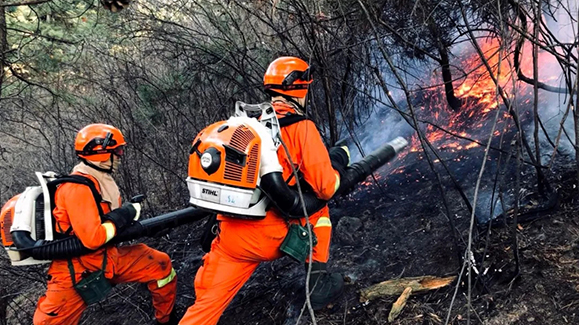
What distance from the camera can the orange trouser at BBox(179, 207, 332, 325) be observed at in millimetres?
3166

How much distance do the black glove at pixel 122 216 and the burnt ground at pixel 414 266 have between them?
1.43 m

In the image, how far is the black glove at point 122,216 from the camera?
12.1 ft

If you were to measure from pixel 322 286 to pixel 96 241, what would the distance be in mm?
2001

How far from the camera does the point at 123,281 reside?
4.09 meters

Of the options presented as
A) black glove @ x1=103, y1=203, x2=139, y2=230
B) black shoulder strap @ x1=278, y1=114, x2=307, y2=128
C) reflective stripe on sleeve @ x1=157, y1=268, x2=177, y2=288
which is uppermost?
black shoulder strap @ x1=278, y1=114, x2=307, y2=128

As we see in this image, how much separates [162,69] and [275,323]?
5.39m

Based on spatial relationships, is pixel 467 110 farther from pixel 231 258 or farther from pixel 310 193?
pixel 231 258

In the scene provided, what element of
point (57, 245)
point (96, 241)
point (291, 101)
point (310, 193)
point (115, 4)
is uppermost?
point (115, 4)

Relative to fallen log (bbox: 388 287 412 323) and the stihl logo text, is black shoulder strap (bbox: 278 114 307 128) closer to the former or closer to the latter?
the stihl logo text

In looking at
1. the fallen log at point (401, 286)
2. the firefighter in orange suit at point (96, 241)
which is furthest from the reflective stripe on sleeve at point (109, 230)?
the fallen log at point (401, 286)

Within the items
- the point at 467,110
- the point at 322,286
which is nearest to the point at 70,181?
the point at 322,286

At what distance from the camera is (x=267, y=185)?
308 cm

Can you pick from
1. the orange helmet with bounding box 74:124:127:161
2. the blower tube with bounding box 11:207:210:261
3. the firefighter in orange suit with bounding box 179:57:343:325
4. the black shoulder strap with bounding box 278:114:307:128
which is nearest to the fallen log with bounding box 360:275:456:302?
the firefighter in orange suit with bounding box 179:57:343:325

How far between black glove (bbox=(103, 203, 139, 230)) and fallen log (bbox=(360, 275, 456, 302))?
2.27m
